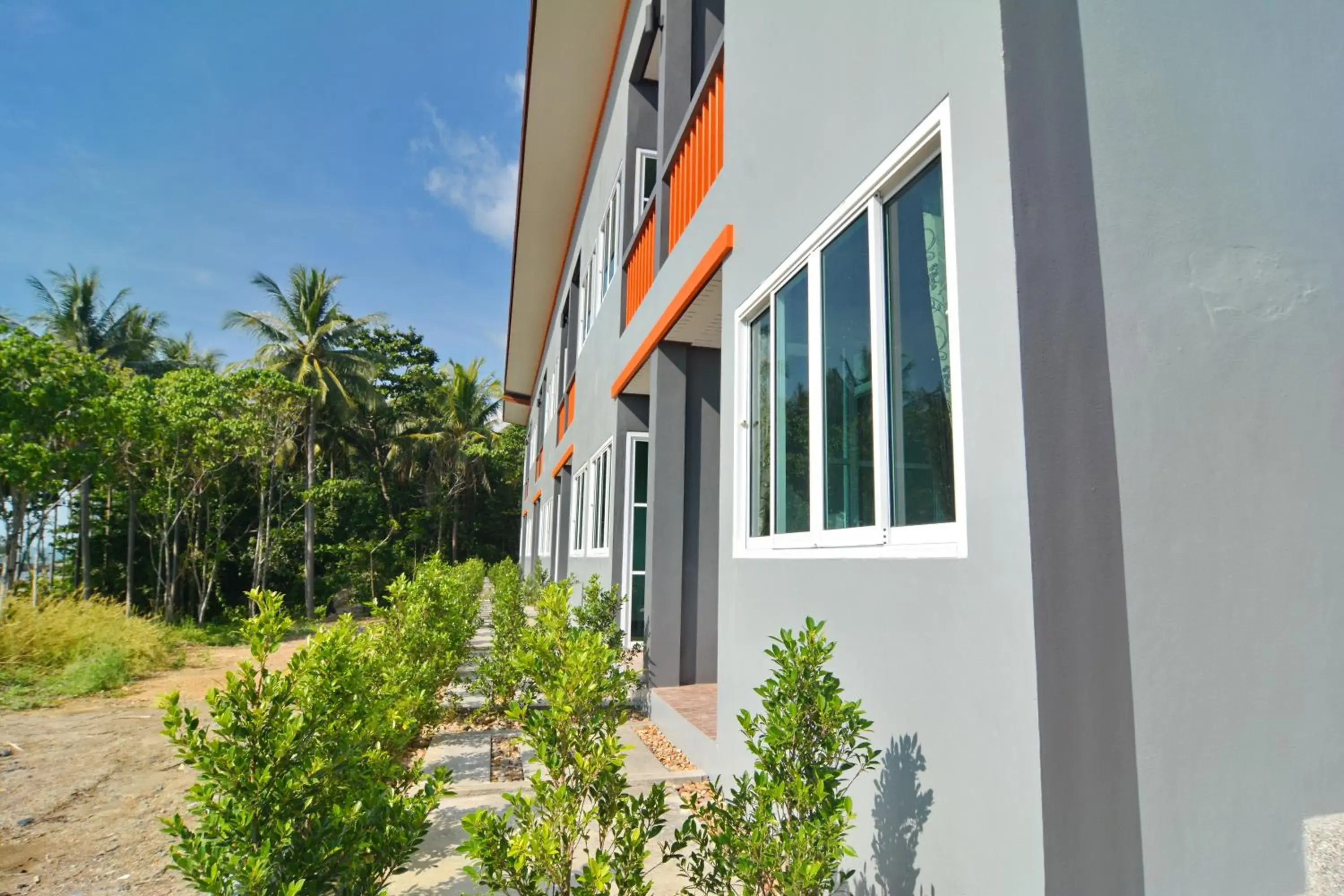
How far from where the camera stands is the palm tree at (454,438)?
35.3m

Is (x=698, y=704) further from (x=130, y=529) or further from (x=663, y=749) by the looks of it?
(x=130, y=529)

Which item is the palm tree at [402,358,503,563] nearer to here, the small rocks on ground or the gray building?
the small rocks on ground

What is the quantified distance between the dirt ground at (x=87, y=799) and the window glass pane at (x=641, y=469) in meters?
4.53

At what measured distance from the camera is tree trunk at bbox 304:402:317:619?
84.0 feet

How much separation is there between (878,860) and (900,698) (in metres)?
0.64

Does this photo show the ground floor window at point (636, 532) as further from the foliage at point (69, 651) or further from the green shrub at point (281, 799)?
the foliage at point (69, 651)

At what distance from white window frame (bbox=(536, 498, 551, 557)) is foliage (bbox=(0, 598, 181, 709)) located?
8.06 m

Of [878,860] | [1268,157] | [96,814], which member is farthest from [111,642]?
[1268,157]

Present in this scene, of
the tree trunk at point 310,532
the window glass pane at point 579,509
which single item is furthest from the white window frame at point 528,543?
the window glass pane at point 579,509

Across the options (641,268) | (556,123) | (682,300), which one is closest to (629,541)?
(641,268)

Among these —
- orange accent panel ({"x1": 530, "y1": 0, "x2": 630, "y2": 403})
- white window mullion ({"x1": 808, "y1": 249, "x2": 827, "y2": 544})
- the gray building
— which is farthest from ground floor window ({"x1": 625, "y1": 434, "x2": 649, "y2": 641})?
orange accent panel ({"x1": 530, "y1": 0, "x2": 630, "y2": 403})

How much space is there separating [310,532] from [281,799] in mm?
26472

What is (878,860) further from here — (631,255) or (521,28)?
(521,28)

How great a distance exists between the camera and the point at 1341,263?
2561 mm
